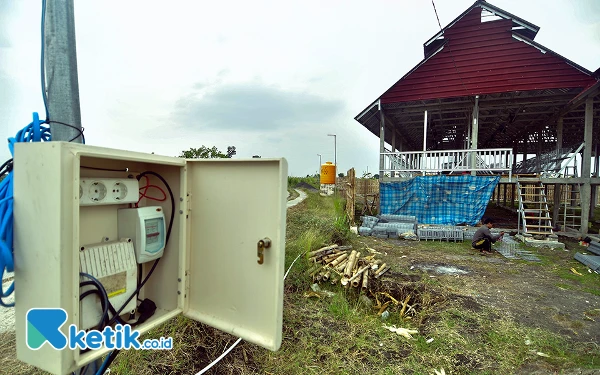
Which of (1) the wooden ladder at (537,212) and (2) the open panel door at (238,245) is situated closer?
(2) the open panel door at (238,245)

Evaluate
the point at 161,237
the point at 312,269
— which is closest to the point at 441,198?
the point at 312,269

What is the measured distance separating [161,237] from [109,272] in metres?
0.37

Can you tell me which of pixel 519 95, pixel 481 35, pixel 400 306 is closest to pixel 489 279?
pixel 400 306

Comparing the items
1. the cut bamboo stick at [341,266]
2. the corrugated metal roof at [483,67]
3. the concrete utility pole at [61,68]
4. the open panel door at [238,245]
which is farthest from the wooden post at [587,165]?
the concrete utility pole at [61,68]

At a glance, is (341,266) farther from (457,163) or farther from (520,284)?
(457,163)

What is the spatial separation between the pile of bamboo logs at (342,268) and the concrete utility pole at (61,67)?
3.82m

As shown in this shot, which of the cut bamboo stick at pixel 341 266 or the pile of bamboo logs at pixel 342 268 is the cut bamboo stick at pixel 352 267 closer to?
the pile of bamboo logs at pixel 342 268

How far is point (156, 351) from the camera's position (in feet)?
8.40

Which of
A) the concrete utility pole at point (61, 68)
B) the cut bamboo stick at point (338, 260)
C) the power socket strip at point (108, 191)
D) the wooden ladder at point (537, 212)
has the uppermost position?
the concrete utility pole at point (61, 68)

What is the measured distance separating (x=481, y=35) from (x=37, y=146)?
12.8 m

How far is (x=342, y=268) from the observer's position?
4.94 meters

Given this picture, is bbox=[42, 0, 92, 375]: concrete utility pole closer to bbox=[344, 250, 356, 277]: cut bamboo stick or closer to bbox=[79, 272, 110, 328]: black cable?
bbox=[79, 272, 110, 328]: black cable

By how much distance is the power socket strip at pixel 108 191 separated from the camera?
5.69ft

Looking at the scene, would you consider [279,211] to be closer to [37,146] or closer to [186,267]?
[186,267]
